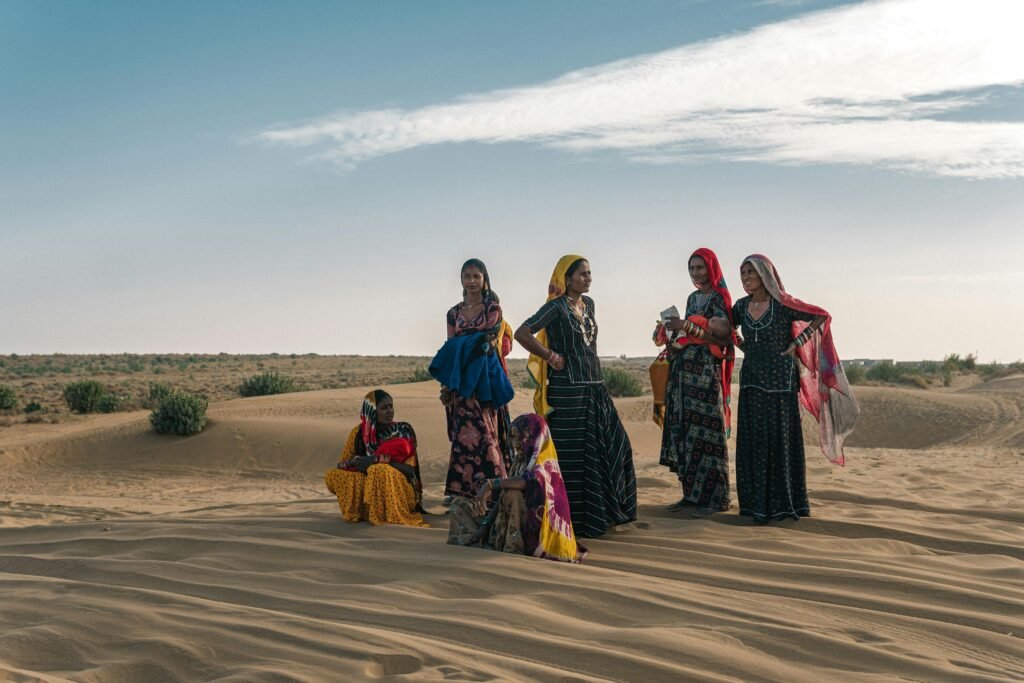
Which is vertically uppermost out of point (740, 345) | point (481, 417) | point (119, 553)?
point (740, 345)

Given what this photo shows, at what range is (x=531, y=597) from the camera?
5320mm

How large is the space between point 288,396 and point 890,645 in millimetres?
19231

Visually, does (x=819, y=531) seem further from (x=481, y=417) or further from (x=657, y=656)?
(x=657, y=656)

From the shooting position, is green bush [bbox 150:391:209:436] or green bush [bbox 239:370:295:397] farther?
green bush [bbox 239:370:295:397]

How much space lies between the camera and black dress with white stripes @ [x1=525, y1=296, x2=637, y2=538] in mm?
7312

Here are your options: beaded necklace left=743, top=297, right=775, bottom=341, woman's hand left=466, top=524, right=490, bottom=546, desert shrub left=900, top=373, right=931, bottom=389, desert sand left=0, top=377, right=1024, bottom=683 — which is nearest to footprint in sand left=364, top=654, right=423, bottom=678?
desert sand left=0, top=377, right=1024, bottom=683

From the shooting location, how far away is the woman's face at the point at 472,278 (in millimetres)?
8078

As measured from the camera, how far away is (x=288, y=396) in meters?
22.4

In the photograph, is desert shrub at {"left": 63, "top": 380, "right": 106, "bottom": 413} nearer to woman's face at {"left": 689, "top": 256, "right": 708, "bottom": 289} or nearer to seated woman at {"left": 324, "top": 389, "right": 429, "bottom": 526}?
seated woman at {"left": 324, "top": 389, "right": 429, "bottom": 526}

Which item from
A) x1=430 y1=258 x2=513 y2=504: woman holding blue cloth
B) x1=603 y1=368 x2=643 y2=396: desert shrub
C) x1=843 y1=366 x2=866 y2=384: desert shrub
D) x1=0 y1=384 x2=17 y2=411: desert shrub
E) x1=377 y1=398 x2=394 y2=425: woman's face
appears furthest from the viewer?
x1=843 y1=366 x2=866 y2=384: desert shrub

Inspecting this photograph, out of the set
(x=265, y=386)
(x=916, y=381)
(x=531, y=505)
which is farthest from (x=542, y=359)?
(x=916, y=381)

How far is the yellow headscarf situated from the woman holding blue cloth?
1.37ft

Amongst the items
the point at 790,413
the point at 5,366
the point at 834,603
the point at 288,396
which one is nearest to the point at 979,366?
the point at 288,396

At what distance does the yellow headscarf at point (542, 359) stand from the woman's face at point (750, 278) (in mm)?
1531
